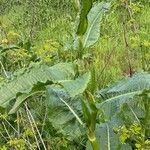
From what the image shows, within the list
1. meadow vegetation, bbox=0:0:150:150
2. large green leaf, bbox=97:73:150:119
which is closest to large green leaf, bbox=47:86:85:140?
meadow vegetation, bbox=0:0:150:150

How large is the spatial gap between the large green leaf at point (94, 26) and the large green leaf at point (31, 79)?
0.21m

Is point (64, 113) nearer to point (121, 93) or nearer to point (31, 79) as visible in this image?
point (121, 93)

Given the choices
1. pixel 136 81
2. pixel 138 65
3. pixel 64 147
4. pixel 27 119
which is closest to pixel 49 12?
pixel 138 65

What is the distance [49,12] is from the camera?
23.5 feet

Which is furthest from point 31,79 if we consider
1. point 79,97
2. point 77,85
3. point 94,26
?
point 94,26

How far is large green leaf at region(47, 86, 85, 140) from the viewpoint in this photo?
2.58m

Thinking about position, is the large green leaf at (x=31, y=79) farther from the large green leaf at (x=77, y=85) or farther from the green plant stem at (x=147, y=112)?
the green plant stem at (x=147, y=112)

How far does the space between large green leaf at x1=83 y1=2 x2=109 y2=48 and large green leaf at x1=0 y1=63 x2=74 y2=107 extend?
0.21 m

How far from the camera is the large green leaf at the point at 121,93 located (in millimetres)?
2408

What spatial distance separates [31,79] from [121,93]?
520 mm

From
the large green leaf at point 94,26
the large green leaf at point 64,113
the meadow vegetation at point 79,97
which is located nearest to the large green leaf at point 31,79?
the meadow vegetation at point 79,97

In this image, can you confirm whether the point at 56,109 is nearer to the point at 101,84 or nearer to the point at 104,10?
A: the point at 104,10

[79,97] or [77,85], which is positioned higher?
[77,85]

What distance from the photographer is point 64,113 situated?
2654 mm
